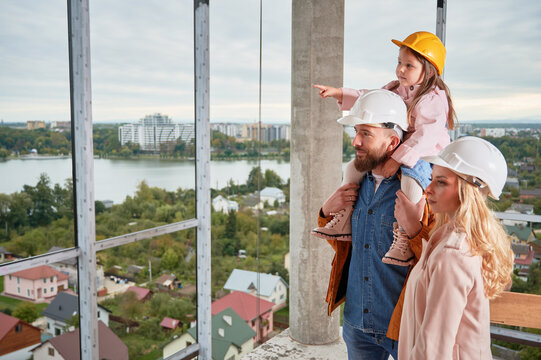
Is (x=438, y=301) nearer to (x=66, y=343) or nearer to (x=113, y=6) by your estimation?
(x=66, y=343)

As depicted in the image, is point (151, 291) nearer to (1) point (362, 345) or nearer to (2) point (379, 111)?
(1) point (362, 345)

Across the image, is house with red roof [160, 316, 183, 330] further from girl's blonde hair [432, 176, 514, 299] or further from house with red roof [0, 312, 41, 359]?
girl's blonde hair [432, 176, 514, 299]

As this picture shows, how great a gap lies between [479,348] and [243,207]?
2883 mm

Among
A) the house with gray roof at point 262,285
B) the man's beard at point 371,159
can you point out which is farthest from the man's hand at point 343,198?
the house with gray roof at point 262,285

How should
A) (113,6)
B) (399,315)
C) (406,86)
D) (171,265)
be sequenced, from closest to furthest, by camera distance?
(399,315) < (406,86) < (113,6) < (171,265)

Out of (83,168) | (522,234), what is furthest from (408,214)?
(522,234)

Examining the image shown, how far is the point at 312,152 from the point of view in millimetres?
3500

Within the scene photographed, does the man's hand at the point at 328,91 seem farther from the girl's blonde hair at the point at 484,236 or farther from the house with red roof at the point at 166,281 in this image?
the house with red roof at the point at 166,281

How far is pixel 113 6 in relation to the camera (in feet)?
8.57

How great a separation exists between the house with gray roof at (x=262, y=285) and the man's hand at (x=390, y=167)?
236 cm

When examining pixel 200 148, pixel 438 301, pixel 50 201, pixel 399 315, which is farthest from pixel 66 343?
pixel 438 301

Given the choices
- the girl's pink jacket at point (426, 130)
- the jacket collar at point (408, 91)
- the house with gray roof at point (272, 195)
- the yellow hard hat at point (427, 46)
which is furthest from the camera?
the house with gray roof at point (272, 195)

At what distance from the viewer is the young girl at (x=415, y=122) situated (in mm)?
1555

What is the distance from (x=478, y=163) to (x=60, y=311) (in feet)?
6.95
